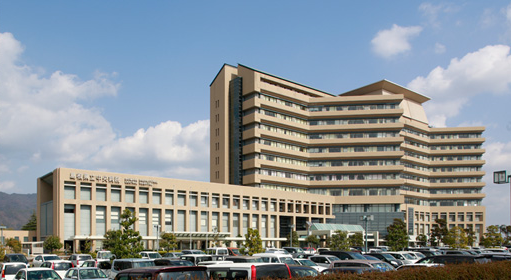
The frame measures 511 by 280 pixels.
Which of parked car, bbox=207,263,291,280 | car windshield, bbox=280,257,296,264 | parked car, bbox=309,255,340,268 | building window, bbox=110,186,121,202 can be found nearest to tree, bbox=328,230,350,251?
building window, bbox=110,186,121,202

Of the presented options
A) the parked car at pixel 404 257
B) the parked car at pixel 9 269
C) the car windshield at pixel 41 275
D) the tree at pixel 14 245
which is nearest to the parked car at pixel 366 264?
the car windshield at pixel 41 275

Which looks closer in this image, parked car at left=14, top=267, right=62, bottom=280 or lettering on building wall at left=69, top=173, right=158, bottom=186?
parked car at left=14, top=267, right=62, bottom=280

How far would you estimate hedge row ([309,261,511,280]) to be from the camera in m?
15.2

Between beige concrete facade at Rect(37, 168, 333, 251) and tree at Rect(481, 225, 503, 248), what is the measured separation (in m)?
38.2

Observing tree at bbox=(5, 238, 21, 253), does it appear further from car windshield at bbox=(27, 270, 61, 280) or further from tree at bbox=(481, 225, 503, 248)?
tree at bbox=(481, 225, 503, 248)

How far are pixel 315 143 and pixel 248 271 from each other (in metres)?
98.7

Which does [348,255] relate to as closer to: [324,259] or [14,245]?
[324,259]

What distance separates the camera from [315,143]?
113500 millimetres

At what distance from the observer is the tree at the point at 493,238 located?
354 ft

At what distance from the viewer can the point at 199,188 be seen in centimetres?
8731

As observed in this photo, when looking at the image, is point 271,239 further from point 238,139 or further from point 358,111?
point 358,111

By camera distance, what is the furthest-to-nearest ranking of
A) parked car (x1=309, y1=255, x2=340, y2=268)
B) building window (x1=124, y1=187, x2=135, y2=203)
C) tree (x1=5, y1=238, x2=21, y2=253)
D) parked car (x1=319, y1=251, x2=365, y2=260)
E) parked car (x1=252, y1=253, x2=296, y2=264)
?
building window (x1=124, y1=187, x2=135, y2=203)
tree (x1=5, y1=238, x2=21, y2=253)
parked car (x1=319, y1=251, x2=365, y2=260)
parked car (x1=309, y1=255, x2=340, y2=268)
parked car (x1=252, y1=253, x2=296, y2=264)

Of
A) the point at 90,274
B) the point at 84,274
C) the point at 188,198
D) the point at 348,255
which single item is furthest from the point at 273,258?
the point at 188,198

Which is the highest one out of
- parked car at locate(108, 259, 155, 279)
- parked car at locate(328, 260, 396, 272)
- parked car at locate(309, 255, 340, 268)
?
parked car at locate(328, 260, 396, 272)
